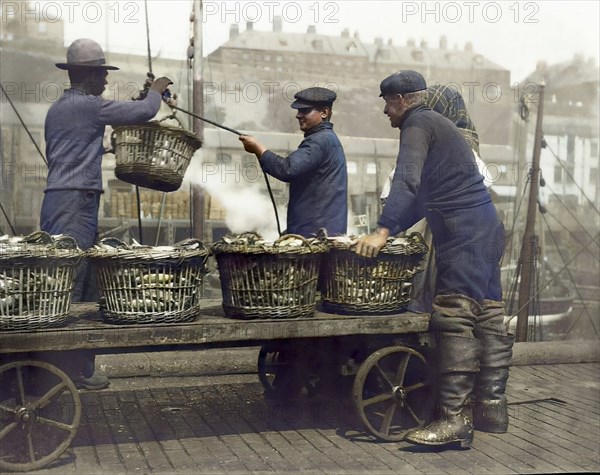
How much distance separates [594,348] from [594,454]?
3023 millimetres

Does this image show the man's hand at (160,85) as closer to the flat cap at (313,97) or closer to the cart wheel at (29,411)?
the flat cap at (313,97)

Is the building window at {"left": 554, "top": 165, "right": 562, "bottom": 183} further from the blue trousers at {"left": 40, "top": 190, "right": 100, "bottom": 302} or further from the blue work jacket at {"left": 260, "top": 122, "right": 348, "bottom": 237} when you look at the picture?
the blue trousers at {"left": 40, "top": 190, "right": 100, "bottom": 302}

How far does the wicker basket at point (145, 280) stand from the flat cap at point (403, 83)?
1610mm

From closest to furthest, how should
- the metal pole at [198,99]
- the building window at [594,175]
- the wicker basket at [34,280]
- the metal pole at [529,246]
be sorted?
the wicker basket at [34,280], the metal pole at [198,99], the building window at [594,175], the metal pole at [529,246]

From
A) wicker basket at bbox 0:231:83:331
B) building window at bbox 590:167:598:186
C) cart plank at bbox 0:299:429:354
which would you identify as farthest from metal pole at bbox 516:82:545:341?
wicker basket at bbox 0:231:83:331

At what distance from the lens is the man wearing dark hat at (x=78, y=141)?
5.45m

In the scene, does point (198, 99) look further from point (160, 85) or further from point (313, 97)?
point (313, 97)

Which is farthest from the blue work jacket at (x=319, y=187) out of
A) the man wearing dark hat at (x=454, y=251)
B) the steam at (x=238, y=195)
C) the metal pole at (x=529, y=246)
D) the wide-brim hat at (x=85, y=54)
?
the metal pole at (x=529, y=246)

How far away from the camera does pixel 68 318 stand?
4.71m

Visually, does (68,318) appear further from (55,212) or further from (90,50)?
(90,50)

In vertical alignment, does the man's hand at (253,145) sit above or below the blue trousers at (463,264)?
above

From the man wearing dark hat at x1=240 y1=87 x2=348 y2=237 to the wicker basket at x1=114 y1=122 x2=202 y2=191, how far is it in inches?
20.2

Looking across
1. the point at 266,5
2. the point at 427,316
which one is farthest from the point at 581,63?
the point at 427,316

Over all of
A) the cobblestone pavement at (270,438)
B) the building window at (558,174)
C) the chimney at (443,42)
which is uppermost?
the chimney at (443,42)
